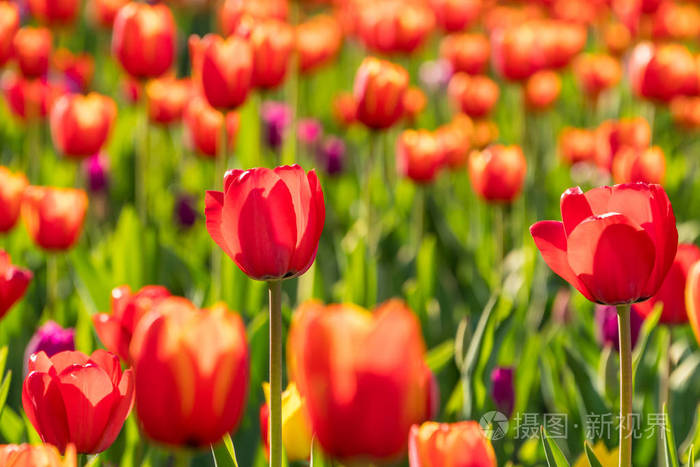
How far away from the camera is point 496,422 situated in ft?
5.16

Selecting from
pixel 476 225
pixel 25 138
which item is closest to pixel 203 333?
pixel 476 225

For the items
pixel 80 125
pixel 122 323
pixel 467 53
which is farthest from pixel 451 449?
pixel 467 53

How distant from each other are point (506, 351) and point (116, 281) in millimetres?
913

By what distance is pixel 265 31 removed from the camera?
2.43 meters

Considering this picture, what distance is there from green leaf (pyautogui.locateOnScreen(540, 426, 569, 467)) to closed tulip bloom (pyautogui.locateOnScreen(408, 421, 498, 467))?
216 mm

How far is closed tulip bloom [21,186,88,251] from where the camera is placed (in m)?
1.96

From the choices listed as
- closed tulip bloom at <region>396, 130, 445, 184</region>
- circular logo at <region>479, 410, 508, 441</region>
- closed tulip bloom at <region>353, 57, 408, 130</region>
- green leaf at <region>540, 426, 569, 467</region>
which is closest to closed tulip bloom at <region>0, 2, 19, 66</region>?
closed tulip bloom at <region>353, 57, 408, 130</region>

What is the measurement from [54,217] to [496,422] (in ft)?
3.27

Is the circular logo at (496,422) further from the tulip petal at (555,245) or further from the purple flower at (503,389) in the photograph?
the tulip petal at (555,245)

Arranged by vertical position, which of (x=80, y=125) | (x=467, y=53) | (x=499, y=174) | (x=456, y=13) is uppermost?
(x=456, y=13)

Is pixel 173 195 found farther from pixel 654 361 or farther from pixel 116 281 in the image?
pixel 654 361

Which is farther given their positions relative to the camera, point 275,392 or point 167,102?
point 167,102

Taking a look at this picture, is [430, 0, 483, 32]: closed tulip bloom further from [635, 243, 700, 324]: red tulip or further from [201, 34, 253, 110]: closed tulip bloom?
[635, 243, 700, 324]: red tulip

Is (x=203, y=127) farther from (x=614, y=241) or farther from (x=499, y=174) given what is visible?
(x=614, y=241)
